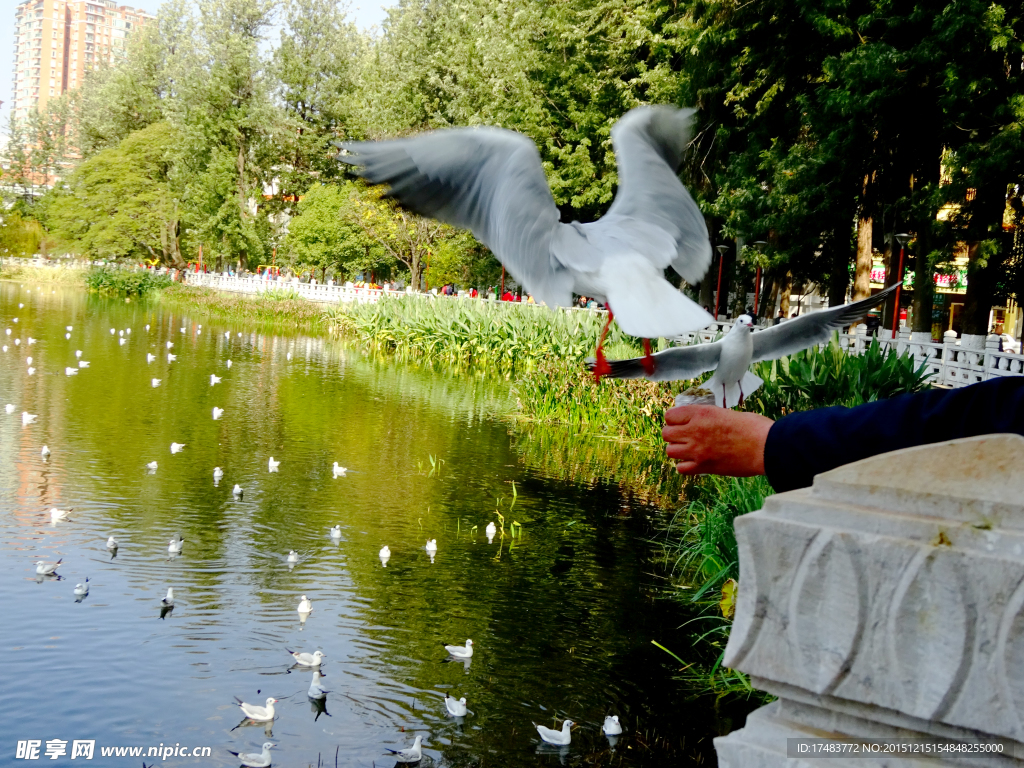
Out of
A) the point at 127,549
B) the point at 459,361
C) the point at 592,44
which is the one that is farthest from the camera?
the point at 592,44

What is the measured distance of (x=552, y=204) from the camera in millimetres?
3377

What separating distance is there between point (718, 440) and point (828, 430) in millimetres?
178

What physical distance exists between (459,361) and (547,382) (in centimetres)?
623

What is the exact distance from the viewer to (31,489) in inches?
326

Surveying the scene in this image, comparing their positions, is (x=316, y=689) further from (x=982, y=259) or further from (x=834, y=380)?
(x=982, y=259)

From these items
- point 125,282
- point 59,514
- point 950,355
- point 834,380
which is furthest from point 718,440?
point 125,282

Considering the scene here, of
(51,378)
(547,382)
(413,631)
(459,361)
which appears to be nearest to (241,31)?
(459,361)

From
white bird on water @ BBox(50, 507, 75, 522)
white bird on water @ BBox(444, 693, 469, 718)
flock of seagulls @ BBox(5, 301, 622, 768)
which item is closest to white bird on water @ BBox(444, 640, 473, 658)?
flock of seagulls @ BBox(5, 301, 622, 768)

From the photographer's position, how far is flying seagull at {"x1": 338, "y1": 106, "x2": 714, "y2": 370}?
10.2 feet

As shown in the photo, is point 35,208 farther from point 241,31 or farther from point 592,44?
A: point 592,44

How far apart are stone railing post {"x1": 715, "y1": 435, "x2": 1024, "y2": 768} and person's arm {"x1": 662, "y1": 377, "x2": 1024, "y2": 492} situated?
234 millimetres

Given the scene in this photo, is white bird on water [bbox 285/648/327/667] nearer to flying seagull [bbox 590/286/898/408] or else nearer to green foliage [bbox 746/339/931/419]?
flying seagull [bbox 590/286/898/408]

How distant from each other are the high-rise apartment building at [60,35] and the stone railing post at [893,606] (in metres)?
198
